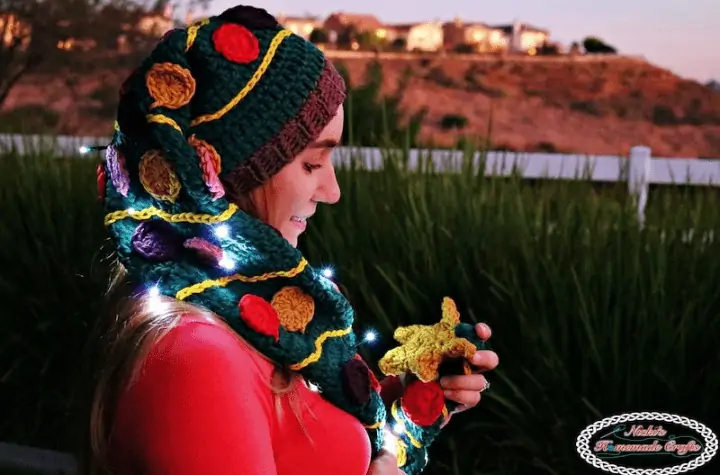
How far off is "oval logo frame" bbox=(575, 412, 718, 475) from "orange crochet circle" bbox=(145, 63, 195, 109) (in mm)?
2359

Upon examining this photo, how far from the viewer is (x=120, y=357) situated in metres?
1.40

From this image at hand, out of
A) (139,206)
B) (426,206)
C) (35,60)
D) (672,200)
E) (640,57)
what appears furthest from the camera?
(640,57)

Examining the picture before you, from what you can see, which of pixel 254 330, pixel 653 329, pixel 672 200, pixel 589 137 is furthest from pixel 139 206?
pixel 589 137

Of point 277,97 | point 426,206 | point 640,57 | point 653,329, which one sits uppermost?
point 277,97

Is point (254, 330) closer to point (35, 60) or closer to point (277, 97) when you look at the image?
point (277, 97)

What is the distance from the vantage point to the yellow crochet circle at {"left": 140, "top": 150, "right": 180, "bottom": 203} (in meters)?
1.45

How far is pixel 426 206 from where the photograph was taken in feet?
12.7

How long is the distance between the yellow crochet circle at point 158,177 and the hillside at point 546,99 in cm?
2504

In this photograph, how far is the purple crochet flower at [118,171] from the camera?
5.01 feet

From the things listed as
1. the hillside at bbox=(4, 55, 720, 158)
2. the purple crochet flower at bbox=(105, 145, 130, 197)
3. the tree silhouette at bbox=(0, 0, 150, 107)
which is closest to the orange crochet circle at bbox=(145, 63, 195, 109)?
the purple crochet flower at bbox=(105, 145, 130, 197)

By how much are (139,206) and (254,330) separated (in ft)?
0.96

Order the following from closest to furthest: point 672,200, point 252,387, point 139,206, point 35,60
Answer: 1. point 252,387
2. point 139,206
3. point 672,200
4. point 35,60

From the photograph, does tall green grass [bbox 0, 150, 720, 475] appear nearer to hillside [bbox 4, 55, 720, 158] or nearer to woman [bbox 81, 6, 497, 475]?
woman [bbox 81, 6, 497, 475]

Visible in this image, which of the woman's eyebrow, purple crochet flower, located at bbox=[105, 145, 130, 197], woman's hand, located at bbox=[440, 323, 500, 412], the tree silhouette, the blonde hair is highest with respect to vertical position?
the woman's eyebrow
